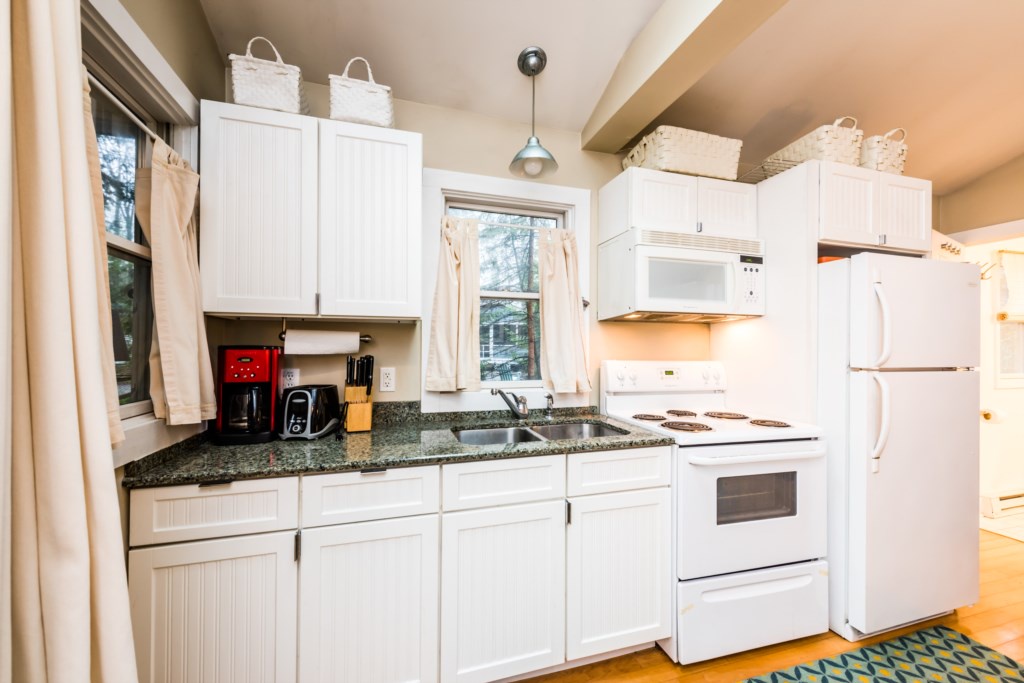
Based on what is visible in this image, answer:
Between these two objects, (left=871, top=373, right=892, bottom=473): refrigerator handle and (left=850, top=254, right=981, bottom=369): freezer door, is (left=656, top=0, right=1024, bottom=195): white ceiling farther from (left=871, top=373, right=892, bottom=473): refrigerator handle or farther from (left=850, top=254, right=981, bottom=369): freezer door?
(left=871, top=373, right=892, bottom=473): refrigerator handle

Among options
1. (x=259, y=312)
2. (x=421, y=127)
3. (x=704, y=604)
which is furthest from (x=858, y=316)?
(x=259, y=312)

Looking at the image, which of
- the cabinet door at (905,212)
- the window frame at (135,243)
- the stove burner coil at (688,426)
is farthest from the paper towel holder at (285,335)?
the cabinet door at (905,212)

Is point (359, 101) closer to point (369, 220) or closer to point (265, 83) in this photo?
point (265, 83)

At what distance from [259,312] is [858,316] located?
2545 mm

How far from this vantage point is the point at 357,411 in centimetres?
181

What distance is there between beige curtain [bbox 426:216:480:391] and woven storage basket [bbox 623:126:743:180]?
980 millimetres

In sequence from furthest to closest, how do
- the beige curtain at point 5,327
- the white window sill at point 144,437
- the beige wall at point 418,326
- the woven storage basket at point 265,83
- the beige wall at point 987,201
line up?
1. the beige wall at point 987,201
2. the beige wall at point 418,326
3. the woven storage basket at point 265,83
4. the white window sill at point 144,437
5. the beige curtain at point 5,327

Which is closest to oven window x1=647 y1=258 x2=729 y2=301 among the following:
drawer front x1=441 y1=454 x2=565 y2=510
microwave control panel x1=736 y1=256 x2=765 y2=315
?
microwave control panel x1=736 y1=256 x2=765 y2=315

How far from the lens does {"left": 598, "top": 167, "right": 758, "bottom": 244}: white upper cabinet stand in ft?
6.84

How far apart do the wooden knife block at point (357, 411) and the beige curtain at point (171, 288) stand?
→ 520mm

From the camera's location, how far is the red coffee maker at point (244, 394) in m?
1.56

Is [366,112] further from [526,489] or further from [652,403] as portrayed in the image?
[652,403]

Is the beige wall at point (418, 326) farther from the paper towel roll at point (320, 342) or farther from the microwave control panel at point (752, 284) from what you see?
the microwave control panel at point (752, 284)

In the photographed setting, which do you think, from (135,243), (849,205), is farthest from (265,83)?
(849,205)
